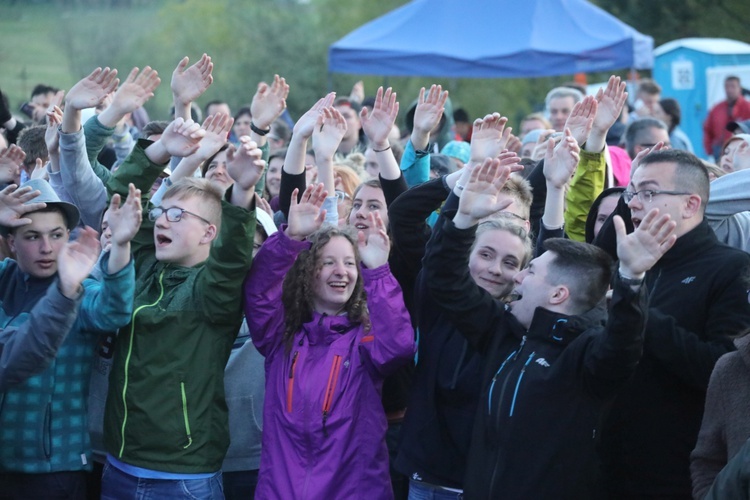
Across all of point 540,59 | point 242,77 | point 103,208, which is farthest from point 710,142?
point 242,77

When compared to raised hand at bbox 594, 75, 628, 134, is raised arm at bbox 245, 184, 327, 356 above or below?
below

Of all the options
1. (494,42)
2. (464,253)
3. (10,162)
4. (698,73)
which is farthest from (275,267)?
(698,73)

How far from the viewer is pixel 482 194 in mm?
3797

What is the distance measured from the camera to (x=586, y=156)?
5.12 m

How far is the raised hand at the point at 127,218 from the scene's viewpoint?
410 centimetres

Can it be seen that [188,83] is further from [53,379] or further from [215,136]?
[53,379]

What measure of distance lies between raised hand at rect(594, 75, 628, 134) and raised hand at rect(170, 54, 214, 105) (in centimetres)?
197

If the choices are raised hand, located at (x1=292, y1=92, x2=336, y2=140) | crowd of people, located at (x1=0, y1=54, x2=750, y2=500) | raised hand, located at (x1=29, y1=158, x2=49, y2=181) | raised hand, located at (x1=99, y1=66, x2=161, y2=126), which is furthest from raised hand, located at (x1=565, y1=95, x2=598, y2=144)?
raised hand, located at (x1=29, y1=158, x2=49, y2=181)

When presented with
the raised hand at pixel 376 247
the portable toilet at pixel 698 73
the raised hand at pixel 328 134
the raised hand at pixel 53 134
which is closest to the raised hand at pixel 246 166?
the raised hand at pixel 376 247

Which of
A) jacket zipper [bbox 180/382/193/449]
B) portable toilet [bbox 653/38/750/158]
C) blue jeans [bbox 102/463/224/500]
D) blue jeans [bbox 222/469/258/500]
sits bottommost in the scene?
portable toilet [bbox 653/38/750/158]

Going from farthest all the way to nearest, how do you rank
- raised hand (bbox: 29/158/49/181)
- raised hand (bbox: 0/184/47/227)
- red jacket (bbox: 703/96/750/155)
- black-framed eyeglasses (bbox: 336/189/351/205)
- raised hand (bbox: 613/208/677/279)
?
1. red jacket (bbox: 703/96/750/155)
2. black-framed eyeglasses (bbox: 336/189/351/205)
3. raised hand (bbox: 29/158/49/181)
4. raised hand (bbox: 0/184/47/227)
5. raised hand (bbox: 613/208/677/279)

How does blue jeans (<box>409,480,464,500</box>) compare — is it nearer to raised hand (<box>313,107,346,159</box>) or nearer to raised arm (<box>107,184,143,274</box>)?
raised arm (<box>107,184,143,274</box>)

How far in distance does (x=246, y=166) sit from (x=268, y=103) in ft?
4.37

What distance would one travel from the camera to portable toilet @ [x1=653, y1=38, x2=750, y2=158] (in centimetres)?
1827
